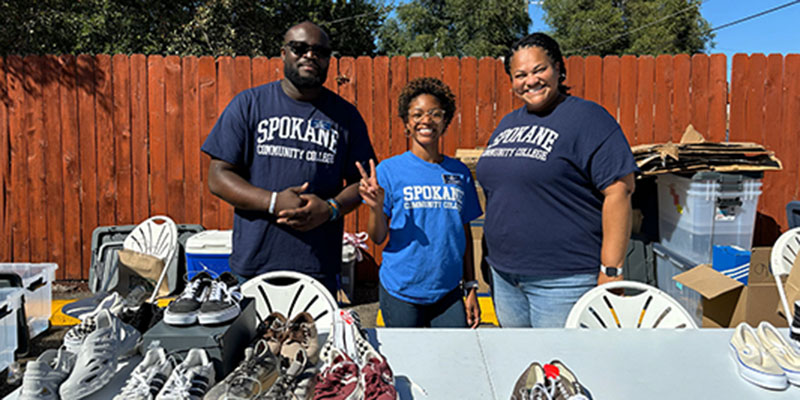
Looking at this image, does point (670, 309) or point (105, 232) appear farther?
point (105, 232)

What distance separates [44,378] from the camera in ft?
4.03

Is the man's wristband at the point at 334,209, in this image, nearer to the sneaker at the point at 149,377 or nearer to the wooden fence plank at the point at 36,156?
the sneaker at the point at 149,377

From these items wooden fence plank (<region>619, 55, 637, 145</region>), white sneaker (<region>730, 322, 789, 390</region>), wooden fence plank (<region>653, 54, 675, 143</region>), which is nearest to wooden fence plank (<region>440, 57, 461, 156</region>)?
wooden fence plank (<region>619, 55, 637, 145</region>)

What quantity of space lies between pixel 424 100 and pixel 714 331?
1511 millimetres

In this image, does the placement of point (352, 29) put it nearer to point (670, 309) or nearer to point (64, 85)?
point (64, 85)

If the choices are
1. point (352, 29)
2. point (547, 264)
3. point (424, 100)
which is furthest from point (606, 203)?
point (352, 29)

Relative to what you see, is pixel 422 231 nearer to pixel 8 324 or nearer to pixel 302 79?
pixel 302 79

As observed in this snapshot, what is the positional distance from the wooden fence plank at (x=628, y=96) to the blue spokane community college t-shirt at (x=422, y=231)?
3403 millimetres

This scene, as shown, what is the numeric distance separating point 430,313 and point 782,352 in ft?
4.10

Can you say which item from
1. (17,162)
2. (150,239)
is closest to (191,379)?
(150,239)

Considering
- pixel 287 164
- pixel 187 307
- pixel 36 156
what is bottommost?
pixel 187 307

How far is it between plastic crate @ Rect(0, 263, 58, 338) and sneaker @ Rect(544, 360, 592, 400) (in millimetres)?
3728

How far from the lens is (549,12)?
33.0 m

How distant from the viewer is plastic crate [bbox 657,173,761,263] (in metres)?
3.63
